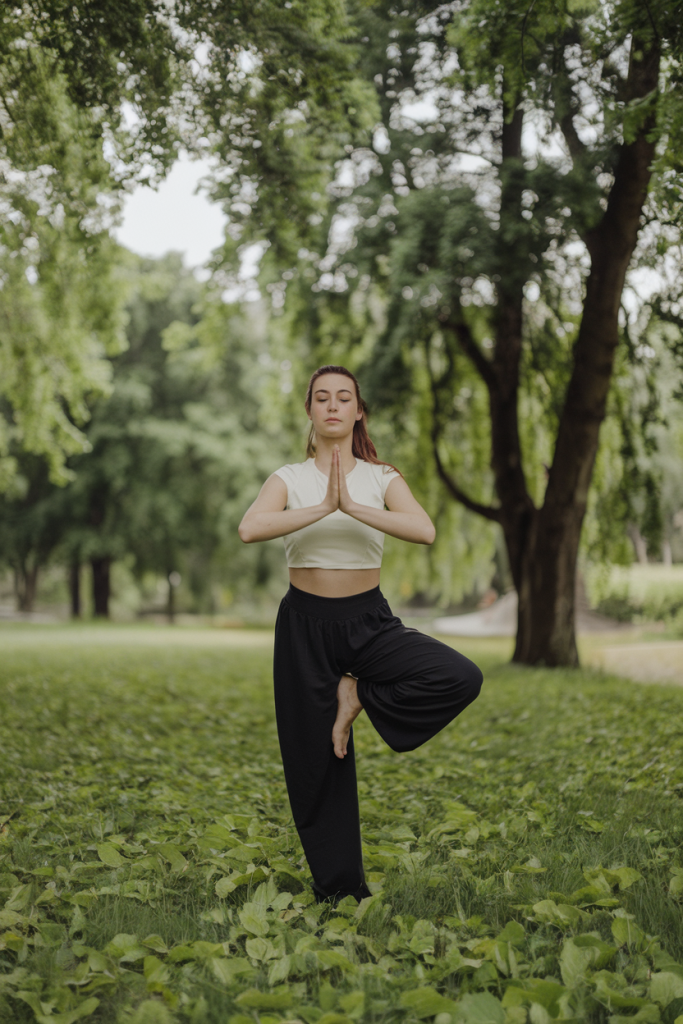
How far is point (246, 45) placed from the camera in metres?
5.29

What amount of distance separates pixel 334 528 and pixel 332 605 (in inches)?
12.0

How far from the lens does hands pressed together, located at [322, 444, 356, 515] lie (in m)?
2.87

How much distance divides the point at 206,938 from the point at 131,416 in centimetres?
2472

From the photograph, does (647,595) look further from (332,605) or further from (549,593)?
(332,605)

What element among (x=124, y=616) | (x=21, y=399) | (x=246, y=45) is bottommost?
(x=124, y=616)

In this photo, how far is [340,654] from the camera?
3129mm

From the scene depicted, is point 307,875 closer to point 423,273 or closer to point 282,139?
point 282,139

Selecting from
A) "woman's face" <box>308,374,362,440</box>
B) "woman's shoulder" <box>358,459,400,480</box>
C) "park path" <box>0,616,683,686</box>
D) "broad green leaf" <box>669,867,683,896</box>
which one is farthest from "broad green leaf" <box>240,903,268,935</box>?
"park path" <box>0,616,683,686</box>

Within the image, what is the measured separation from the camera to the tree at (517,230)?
540 centimetres

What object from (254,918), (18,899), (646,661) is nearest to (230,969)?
(254,918)

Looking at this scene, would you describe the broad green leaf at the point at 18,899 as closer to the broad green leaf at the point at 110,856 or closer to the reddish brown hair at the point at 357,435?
the broad green leaf at the point at 110,856

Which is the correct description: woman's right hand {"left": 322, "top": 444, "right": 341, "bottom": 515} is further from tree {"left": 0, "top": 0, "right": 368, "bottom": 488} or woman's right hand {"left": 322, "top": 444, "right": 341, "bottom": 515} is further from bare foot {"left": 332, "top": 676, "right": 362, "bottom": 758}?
tree {"left": 0, "top": 0, "right": 368, "bottom": 488}

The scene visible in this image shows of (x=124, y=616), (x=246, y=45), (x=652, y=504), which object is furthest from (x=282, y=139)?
(x=124, y=616)

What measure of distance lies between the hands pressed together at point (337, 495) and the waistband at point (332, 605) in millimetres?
442
